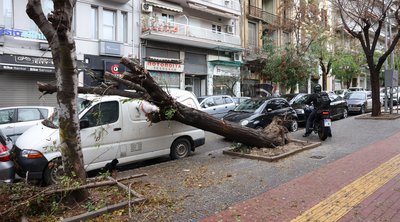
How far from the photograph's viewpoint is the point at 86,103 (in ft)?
25.0

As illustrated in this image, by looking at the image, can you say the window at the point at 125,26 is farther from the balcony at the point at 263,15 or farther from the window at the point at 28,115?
the balcony at the point at 263,15

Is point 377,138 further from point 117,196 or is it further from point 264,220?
point 117,196

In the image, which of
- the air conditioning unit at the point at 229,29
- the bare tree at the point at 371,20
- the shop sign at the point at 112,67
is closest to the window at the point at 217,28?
the air conditioning unit at the point at 229,29

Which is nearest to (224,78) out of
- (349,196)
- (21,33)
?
(21,33)

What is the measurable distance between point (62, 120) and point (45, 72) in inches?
555

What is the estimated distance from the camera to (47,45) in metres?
17.4

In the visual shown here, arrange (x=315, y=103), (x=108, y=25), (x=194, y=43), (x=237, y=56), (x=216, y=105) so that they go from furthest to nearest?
(x=237, y=56), (x=194, y=43), (x=108, y=25), (x=216, y=105), (x=315, y=103)

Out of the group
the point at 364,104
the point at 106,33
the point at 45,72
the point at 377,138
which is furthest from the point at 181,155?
the point at 364,104

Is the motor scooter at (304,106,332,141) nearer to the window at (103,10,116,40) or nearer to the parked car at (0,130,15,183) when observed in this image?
the parked car at (0,130,15,183)

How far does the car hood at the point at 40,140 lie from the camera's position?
6.59 m

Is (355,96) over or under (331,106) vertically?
over

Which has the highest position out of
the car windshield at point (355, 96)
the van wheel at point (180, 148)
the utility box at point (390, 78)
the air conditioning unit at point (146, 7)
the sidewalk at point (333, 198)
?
the air conditioning unit at point (146, 7)

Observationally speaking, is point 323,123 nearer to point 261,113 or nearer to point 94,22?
point 261,113

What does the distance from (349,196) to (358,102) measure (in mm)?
15856
